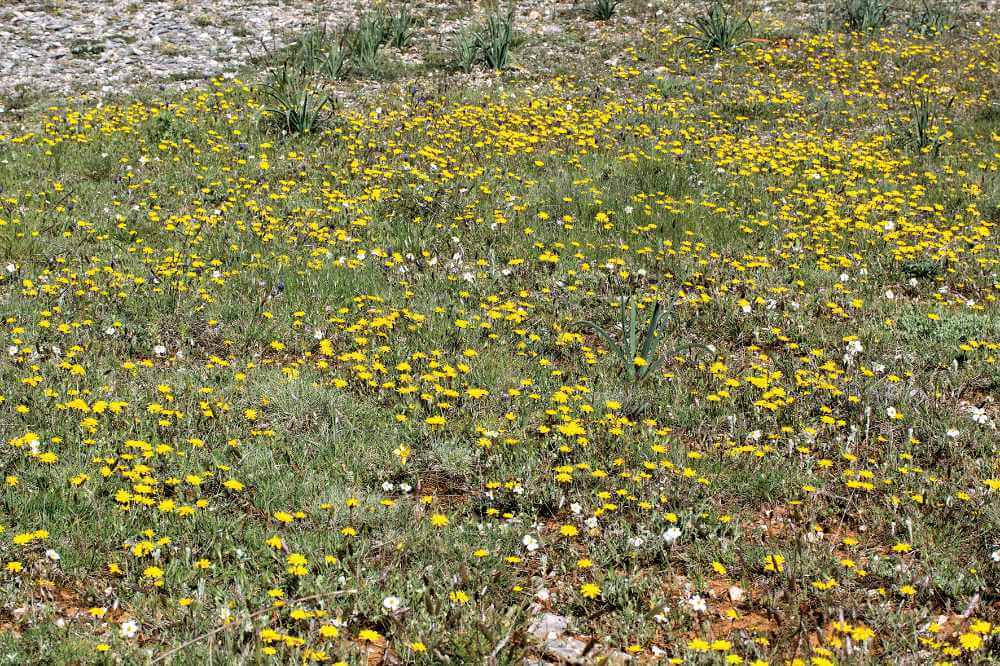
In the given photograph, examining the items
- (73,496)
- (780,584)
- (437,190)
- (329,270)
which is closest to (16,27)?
(437,190)

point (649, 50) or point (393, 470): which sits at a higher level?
point (649, 50)

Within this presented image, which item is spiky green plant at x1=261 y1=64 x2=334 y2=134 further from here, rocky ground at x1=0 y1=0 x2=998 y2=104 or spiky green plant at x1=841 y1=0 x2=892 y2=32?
spiky green plant at x1=841 y1=0 x2=892 y2=32

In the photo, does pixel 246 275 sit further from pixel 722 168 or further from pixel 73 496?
pixel 722 168

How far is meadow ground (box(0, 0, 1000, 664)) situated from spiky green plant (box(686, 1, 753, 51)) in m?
2.43

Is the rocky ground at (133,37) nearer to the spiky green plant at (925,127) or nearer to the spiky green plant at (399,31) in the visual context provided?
the spiky green plant at (399,31)

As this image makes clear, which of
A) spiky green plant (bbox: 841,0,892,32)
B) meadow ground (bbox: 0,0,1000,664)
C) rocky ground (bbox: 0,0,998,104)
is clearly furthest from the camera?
spiky green plant (bbox: 841,0,892,32)

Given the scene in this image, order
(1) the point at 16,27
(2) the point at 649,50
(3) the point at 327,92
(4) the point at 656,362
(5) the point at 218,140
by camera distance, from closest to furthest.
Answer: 1. (4) the point at 656,362
2. (5) the point at 218,140
3. (3) the point at 327,92
4. (2) the point at 649,50
5. (1) the point at 16,27

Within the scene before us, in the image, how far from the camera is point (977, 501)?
197 inches

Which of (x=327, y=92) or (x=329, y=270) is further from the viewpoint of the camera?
(x=327, y=92)

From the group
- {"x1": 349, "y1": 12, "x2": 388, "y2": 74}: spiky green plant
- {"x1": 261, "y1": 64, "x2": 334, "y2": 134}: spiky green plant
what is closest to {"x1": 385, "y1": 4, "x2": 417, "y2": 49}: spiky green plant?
{"x1": 349, "y1": 12, "x2": 388, "y2": 74}: spiky green plant

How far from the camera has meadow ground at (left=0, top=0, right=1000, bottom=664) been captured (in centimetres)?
420

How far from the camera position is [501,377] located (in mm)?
6301

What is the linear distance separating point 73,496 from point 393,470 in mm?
1805

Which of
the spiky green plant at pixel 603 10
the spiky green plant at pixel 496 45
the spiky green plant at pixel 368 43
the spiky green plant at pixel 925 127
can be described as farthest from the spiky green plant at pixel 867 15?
the spiky green plant at pixel 368 43
